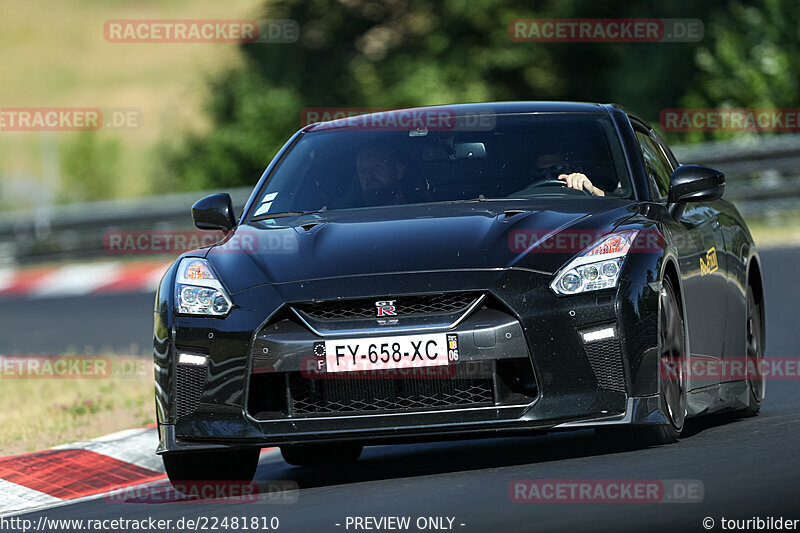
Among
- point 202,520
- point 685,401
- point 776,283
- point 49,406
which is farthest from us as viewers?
point 776,283

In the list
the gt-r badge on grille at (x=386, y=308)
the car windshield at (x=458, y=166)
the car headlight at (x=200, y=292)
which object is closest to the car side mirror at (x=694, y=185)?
the car windshield at (x=458, y=166)

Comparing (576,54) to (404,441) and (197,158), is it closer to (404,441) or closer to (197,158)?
(197,158)

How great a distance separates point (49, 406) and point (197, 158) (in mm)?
24827

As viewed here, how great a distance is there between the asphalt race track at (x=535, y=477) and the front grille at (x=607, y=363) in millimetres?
318

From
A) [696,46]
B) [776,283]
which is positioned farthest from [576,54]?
[776,283]

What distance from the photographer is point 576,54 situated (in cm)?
3331

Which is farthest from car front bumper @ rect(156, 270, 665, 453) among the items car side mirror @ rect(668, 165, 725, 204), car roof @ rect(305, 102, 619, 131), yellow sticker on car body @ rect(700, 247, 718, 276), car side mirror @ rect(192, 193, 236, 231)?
car roof @ rect(305, 102, 619, 131)

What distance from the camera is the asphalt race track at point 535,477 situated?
544cm

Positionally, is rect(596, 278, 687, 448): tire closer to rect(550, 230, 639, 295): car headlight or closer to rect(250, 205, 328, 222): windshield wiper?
rect(550, 230, 639, 295): car headlight

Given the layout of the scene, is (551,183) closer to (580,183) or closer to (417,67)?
(580,183)

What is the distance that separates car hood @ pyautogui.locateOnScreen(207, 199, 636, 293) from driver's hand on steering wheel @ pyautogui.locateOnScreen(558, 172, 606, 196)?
0.21m

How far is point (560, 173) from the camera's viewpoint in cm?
759

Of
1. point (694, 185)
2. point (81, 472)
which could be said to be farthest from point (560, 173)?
point (81, 472)

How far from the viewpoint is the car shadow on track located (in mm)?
7051
